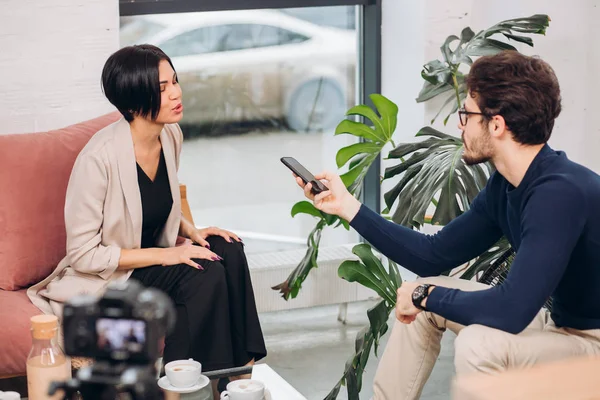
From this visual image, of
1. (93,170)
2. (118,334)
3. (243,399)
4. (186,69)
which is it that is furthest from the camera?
(186,69)

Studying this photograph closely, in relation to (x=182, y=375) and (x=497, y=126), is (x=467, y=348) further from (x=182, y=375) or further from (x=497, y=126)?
(x=182, y=375)

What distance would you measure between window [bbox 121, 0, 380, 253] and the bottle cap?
1990mm

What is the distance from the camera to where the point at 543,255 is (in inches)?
77.1

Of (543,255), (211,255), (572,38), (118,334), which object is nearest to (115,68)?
(211,255)

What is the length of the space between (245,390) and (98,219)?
88 centimetres

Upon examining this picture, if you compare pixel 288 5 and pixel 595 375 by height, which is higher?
pixel 288 5

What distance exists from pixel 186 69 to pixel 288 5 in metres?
0.51

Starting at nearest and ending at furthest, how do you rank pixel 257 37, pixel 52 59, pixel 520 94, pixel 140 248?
pixel 520 94
pixel 140 248
pixel 52 59
pixel 257 37

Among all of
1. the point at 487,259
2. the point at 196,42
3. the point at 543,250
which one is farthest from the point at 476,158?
the point at 196,42

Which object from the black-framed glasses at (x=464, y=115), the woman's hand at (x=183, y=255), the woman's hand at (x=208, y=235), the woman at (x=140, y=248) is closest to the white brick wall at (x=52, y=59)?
the woman at (x=140, y=248)

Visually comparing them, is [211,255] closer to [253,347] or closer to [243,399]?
[253,347]

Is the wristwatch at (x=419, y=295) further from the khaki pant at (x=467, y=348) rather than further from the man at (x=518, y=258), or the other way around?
the khaki pant at (x=467, y=348)

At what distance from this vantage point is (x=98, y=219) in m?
2.60

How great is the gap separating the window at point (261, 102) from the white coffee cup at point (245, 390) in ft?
6.10
